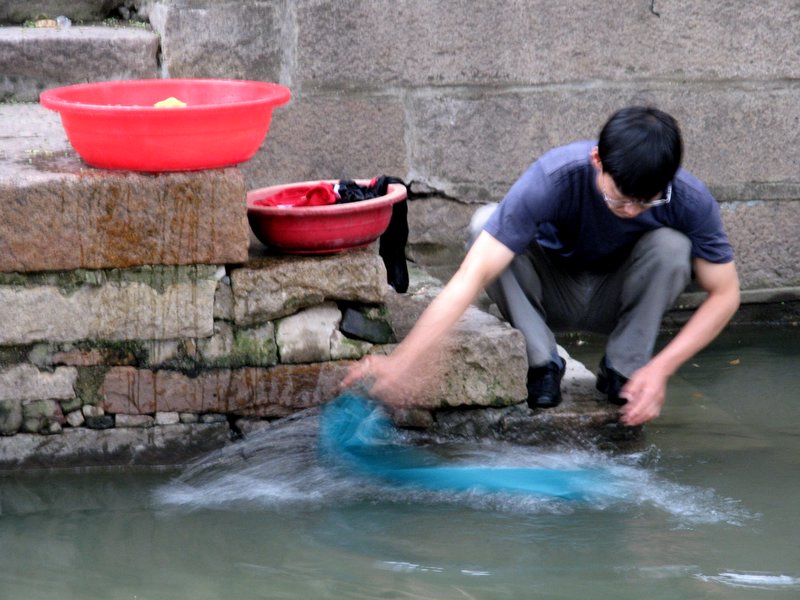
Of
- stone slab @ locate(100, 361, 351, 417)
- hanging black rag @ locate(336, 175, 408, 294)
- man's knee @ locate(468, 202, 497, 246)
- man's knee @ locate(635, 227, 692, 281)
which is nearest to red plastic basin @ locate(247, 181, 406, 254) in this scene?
hanging black rag @ locate(336, 175, 408, 294)

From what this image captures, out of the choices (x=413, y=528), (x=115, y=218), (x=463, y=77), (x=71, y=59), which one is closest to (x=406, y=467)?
(x=413, y=528)

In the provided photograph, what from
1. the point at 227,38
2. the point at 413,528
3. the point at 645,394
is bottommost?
the point at 413,528

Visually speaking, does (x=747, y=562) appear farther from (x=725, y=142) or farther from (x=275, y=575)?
(x=725, y=142)

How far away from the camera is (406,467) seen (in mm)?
3424

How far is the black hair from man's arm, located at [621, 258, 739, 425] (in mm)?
534

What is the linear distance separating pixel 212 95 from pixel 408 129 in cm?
107

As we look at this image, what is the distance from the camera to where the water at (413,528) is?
273 cm

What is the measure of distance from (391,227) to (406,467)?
0.94 m

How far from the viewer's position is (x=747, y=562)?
112 inches

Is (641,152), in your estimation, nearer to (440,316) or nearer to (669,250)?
(669,250)

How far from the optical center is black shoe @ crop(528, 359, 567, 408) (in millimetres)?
3621

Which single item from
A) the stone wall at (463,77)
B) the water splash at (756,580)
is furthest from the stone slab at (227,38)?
the water splash at (756,580)

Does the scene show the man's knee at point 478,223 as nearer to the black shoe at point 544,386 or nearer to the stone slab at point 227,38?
the black shoe at point 544,386

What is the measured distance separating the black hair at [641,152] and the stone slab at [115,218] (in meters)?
1.17
